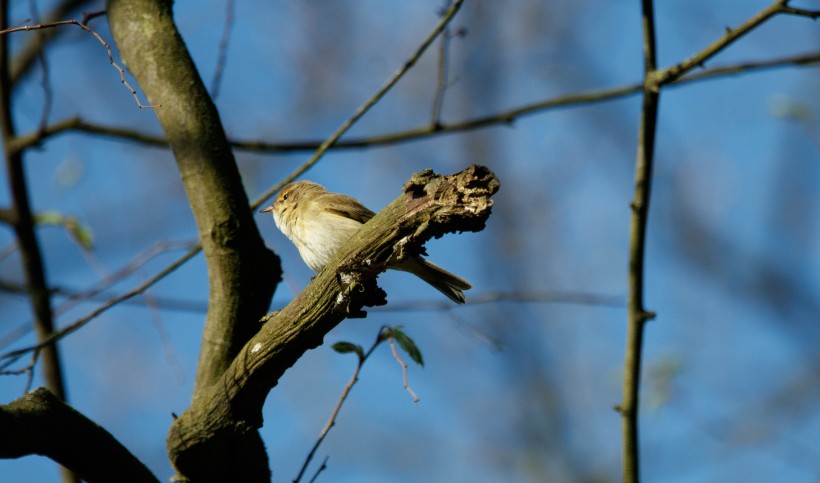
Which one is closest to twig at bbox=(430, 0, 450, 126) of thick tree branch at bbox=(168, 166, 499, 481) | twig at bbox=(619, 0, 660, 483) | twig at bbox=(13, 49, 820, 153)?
twig at bbox=(13, 49, 820, 153)

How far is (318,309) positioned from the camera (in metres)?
2.59

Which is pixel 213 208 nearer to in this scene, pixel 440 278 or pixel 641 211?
pixel 440 278

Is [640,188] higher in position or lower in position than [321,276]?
higher

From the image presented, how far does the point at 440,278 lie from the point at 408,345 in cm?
90

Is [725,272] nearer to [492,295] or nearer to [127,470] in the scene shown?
[492,295]

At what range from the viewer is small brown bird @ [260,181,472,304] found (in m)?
4.04

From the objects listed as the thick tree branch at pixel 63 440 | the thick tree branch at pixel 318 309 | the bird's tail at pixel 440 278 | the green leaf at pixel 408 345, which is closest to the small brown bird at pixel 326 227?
the bird's tail at pixel 440 278

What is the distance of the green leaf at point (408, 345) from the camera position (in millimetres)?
3189

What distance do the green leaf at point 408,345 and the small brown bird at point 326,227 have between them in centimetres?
71

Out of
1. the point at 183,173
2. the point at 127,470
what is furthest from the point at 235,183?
the point at 127,470

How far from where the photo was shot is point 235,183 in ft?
10.6

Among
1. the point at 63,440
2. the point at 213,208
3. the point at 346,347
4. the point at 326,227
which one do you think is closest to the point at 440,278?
the point at 326,227

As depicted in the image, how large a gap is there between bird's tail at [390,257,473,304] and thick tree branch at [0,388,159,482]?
1.64 meters

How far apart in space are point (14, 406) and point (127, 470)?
1.43 ft
